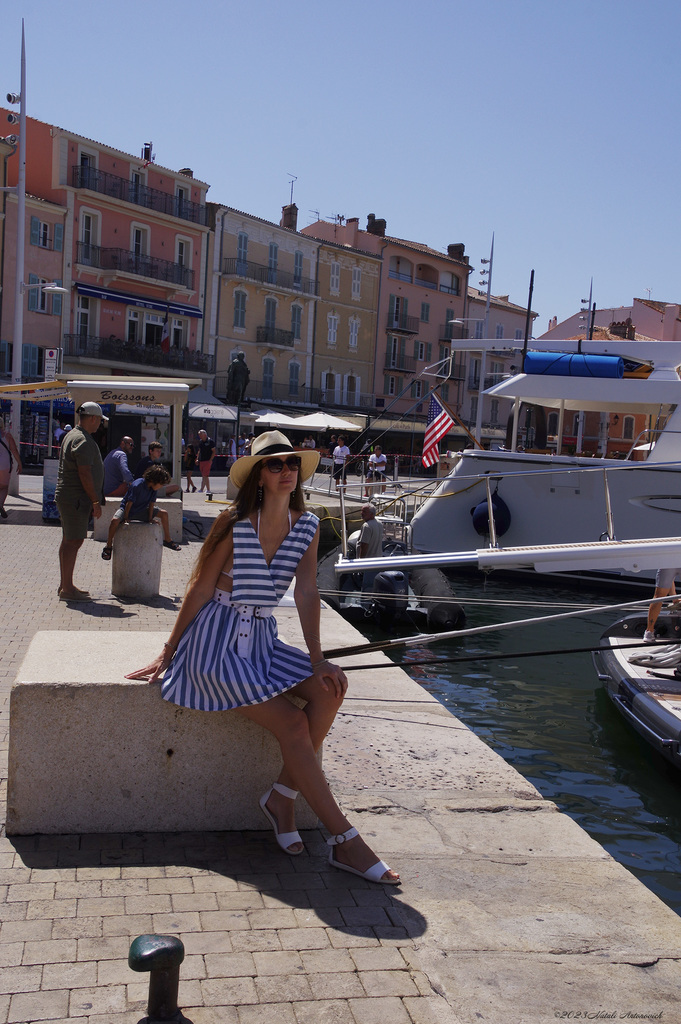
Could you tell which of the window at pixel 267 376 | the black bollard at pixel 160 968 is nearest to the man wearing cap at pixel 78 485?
the black bollard at pixel 160 968

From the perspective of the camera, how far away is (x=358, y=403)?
57.8 m

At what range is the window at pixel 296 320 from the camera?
177 ft

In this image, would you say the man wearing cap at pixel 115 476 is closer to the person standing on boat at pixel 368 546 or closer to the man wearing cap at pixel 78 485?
the person standing on boat at pixel 368 546

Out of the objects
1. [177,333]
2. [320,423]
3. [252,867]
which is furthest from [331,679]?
[177,333]

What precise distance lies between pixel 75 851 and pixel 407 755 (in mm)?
1884

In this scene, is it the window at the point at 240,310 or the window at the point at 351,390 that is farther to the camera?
the window at the point at 351,390

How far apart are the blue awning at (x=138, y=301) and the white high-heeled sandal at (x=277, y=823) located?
39.6m

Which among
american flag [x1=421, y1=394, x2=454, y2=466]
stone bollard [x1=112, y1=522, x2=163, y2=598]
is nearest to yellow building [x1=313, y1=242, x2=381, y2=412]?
american flag [x1=421, y1=394, x2=454, y2=466]

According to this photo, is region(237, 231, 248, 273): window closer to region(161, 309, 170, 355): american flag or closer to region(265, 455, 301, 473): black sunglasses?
region(161, 309, 170, 355): american flag

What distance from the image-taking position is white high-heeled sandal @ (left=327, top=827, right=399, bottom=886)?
11.3 ft

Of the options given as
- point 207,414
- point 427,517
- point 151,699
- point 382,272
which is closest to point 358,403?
point 382,272

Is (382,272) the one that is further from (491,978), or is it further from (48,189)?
(491,978)

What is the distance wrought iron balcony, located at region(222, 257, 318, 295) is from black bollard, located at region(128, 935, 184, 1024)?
48240mm

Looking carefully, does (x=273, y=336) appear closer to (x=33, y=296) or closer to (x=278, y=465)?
(x=33, y=296)
